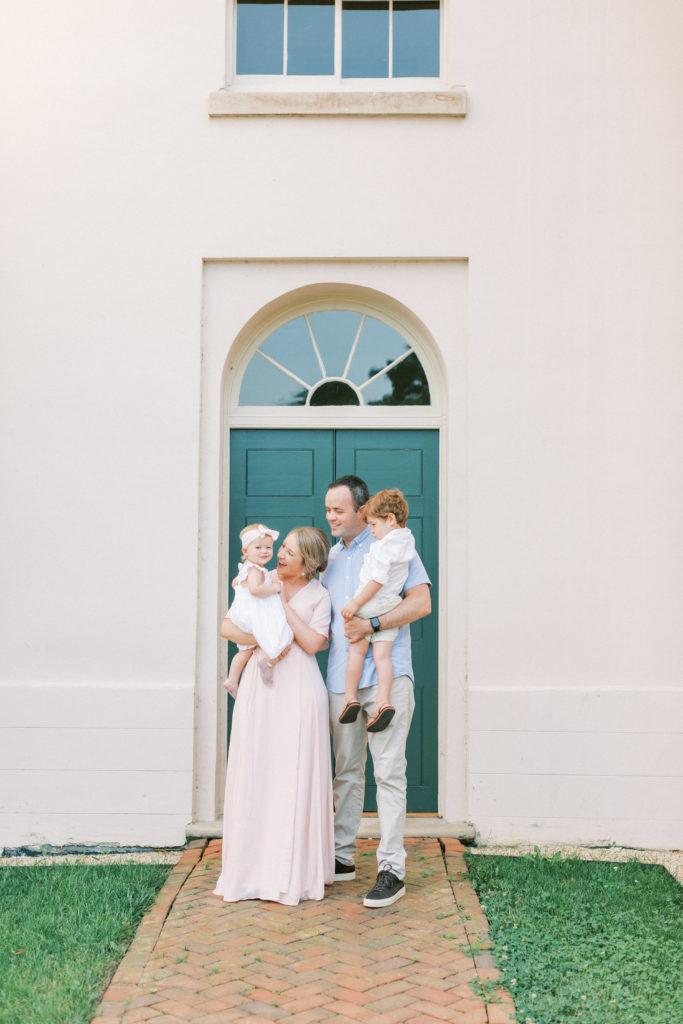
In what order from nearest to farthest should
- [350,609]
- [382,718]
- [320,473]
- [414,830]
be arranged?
1. [382,718]
2. [350,609]
3. [414,830]
4. [320,473]

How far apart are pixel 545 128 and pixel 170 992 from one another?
5.29 meters

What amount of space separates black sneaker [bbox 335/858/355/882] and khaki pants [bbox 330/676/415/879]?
3 centimetres

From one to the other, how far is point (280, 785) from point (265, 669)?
559 mm

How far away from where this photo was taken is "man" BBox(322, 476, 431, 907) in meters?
4.77

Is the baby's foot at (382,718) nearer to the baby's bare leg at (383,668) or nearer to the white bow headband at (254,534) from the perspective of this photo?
the baby's bare leg at (383,668)

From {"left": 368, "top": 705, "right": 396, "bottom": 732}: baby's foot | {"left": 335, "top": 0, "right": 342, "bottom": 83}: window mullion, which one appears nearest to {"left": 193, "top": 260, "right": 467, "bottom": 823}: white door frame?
{"left": 335, "top": 0, "right": 342, "bottom": 83}: window mullion

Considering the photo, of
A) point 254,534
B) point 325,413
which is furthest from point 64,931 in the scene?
point 325,413

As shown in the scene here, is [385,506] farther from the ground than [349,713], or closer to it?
farther from the ground

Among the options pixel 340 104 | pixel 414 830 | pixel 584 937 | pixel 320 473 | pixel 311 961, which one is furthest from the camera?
pixel 320 473

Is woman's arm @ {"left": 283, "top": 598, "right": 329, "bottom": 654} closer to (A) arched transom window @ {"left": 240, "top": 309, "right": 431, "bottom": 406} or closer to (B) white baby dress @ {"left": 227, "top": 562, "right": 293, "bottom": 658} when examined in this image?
(B) white baby dress @ {"left": 227, "top": 562, "right": 293, "bottom": 658}

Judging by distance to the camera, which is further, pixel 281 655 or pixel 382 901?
pixel 281 655

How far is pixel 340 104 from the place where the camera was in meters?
6.19

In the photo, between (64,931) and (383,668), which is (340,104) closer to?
(383,668)

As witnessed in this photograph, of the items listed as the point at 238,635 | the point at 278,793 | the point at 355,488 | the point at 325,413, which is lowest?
the point at 278,793
